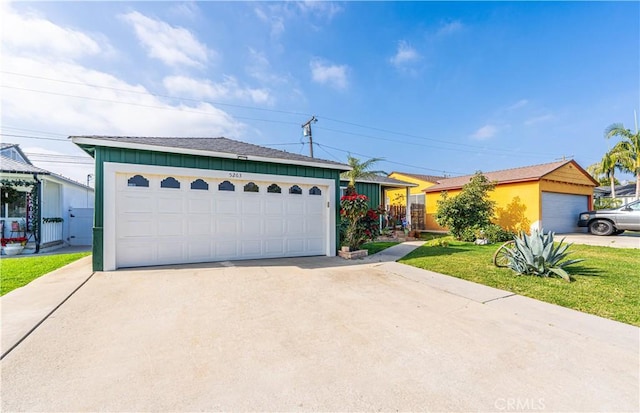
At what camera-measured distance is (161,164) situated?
6.46 m

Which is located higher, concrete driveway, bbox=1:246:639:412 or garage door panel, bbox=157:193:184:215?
garage door panel, bbox=157:193:184:215

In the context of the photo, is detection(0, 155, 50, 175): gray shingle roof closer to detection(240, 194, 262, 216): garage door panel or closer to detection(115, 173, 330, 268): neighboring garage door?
detection(115, 173, 330, 268): neighboring garage door

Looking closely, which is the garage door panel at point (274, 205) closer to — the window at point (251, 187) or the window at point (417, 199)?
the window at point (251, 187)

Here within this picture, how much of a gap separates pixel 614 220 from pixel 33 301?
784 inches

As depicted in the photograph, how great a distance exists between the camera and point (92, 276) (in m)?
5.48

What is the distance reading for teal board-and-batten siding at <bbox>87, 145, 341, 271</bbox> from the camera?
5922 mm

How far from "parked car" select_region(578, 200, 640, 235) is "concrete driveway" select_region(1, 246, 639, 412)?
12913 mm

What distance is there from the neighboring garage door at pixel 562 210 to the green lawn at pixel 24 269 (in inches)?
735

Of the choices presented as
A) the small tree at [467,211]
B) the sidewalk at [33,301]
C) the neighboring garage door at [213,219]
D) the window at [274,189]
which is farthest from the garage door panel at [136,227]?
the small tree at [467,211]

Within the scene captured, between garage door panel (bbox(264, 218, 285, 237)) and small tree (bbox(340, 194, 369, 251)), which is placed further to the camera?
small tree (bbox(340, 194, 369, 251))

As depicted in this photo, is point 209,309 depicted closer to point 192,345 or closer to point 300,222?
point 192,345

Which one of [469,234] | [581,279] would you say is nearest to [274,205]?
[581,279]

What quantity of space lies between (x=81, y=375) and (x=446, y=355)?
3.31m

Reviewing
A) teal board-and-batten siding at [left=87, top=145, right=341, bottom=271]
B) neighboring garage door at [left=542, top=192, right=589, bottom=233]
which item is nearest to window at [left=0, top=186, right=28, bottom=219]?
teal board-and-batten siding at [left=87, top=145, right=341, bottom=271]
